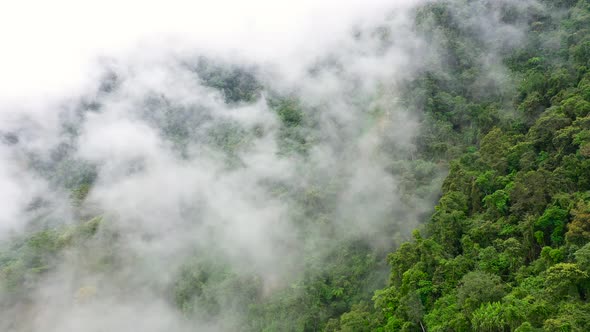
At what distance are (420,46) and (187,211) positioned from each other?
31791 millimetres

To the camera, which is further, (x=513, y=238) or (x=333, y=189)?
(x=333, y=189)

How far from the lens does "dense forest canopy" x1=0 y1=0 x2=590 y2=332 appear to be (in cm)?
2164

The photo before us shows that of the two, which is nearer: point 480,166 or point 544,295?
point 544,295

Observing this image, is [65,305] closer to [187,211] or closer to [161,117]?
[187,211]

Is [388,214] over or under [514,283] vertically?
over

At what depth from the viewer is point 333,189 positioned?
129 ft

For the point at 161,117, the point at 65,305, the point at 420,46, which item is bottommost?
the point at 65,305

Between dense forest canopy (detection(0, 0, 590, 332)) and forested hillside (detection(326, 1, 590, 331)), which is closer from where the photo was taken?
forested hillside (detection(326, 1, 590, 331))

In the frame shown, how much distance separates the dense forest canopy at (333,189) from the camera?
2164 cm

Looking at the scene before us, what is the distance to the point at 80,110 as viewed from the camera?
246 feet

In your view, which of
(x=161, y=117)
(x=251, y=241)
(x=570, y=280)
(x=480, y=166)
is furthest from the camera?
(x=161, y=117)

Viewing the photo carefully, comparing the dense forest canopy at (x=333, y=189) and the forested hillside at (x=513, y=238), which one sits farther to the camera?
the dense forest canopy at (x=333, y=189)

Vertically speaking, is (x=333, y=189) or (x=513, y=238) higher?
(x=333, y=189)

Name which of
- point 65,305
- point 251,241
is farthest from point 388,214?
point 65,305
